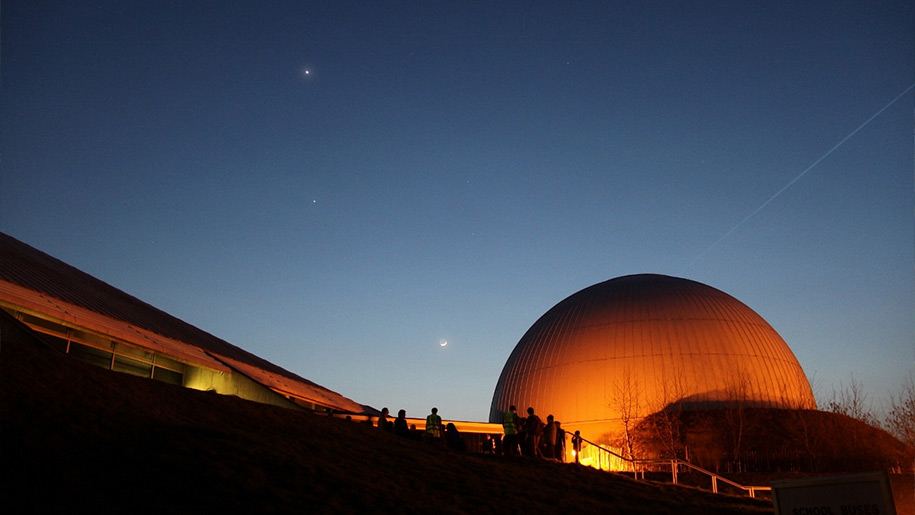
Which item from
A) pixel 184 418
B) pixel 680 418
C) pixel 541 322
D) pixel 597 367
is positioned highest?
pixel 541 322

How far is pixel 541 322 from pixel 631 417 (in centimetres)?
1191

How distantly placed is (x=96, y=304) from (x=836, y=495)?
21.1 meters

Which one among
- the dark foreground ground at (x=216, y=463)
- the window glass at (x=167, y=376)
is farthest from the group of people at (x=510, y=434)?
the window glass at (x=167, y=376)

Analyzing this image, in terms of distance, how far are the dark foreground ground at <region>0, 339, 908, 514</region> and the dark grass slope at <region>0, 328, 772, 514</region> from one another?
1.1 inches

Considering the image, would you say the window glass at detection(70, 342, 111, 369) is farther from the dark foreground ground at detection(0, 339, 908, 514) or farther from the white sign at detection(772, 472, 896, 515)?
the white sign at detection(772, 472, 896, 515)

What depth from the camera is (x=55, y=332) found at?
18.0 m

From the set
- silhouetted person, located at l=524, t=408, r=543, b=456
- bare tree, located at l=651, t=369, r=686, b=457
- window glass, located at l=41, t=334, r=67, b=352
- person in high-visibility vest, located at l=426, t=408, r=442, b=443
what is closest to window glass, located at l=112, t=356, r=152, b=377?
window glass, located at l=41, t=334, r=67, b=352

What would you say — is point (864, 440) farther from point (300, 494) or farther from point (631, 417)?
point (300, 494)

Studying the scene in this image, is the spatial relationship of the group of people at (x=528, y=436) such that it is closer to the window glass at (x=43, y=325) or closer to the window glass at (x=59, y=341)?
the window glass at (x=59, y=341)

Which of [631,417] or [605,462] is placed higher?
[631,417]

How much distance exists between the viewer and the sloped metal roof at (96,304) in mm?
18453

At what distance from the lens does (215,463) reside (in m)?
10.2

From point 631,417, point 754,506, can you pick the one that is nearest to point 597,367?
point 631,417

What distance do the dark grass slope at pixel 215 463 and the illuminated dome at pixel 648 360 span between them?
66.5 feet
